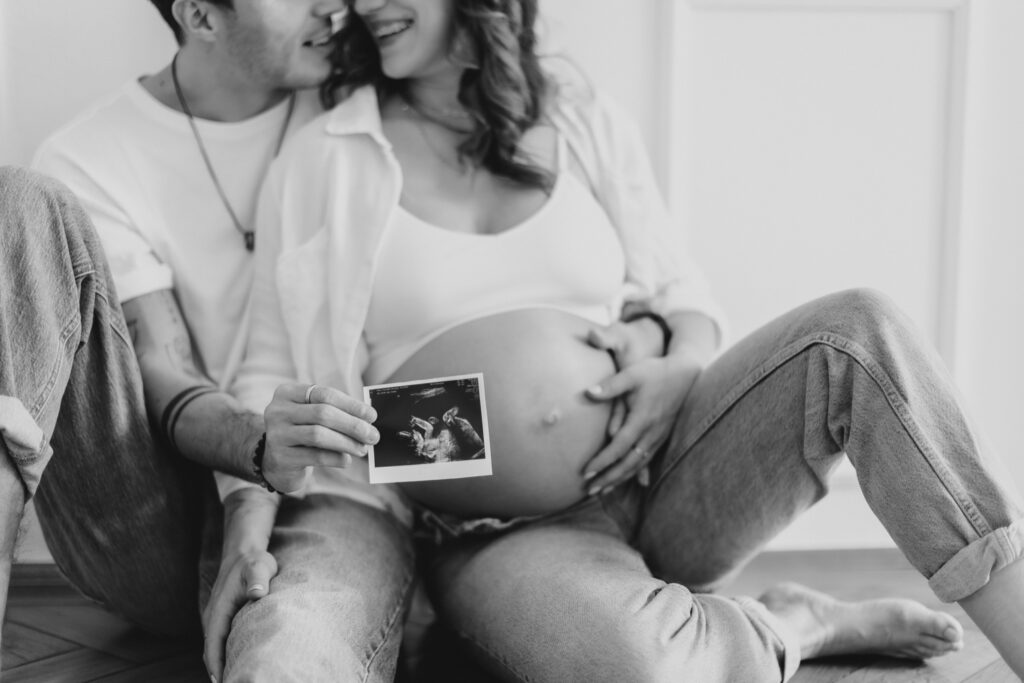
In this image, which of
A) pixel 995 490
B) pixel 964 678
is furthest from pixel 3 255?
pixel 964 678

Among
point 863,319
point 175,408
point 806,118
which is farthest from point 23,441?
point 806,118

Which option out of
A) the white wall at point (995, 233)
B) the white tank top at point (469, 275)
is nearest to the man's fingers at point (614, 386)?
the white tank top at point (469, 275)

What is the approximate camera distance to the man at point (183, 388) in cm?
114

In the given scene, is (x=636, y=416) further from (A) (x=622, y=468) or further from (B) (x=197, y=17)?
(B) (x=197, y=17)

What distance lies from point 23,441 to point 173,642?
0.64m

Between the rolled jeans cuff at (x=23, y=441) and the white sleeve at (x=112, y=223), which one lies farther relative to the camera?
the white sleeve at (x=112, y=223)

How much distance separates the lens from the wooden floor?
57.0 inches

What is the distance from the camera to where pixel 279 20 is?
1.51m

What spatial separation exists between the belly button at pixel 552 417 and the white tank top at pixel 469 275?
0.18m

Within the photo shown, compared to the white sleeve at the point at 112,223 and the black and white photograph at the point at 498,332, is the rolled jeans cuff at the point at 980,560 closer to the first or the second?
the black and white photograph at the point at 498,332

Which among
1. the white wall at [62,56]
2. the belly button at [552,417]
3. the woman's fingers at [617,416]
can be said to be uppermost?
the white wall at [62,56]

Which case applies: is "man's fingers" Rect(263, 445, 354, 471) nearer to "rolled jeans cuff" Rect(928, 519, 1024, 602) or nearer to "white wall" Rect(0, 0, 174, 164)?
"rolled jeans cuff" Rect(928, 519, 1024, 602)

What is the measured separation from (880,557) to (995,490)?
95 centimetres

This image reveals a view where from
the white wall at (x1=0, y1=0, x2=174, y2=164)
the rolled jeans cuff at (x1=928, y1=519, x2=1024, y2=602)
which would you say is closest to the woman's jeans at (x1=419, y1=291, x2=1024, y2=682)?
the rolled jeans cuff at (x1=928, y1=519, x2=1024, y2=602)
